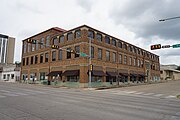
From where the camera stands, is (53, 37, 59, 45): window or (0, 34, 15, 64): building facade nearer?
(53, 37, 59, 45): window

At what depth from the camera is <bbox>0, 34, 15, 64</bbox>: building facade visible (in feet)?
360

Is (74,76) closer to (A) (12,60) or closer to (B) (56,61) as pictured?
(B) (56,61)

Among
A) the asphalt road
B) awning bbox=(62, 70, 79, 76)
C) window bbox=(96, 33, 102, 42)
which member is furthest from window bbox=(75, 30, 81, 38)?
the asphalt road

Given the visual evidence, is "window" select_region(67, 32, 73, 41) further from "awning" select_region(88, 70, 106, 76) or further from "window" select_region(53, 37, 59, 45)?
"awning" select_region(88, 70, 106, 76)

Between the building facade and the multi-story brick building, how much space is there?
64045mm

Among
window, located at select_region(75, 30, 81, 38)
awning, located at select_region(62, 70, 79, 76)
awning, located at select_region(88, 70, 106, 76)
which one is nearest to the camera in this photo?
awning, located at select_region(62, 70, 79, 76)

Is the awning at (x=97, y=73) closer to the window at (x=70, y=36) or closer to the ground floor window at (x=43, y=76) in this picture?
the window at (x=70, y=36)

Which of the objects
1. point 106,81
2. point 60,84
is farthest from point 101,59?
point 60,84

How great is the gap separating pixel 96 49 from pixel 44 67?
1629 cm

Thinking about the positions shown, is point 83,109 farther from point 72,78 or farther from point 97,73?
point 72,78

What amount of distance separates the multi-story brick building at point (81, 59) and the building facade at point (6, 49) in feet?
210

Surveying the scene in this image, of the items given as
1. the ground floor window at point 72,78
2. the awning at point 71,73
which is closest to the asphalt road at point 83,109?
the awning at point 71,73

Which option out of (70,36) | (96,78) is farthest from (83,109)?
(70,36)

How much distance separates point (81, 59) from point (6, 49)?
9678 centimetres
